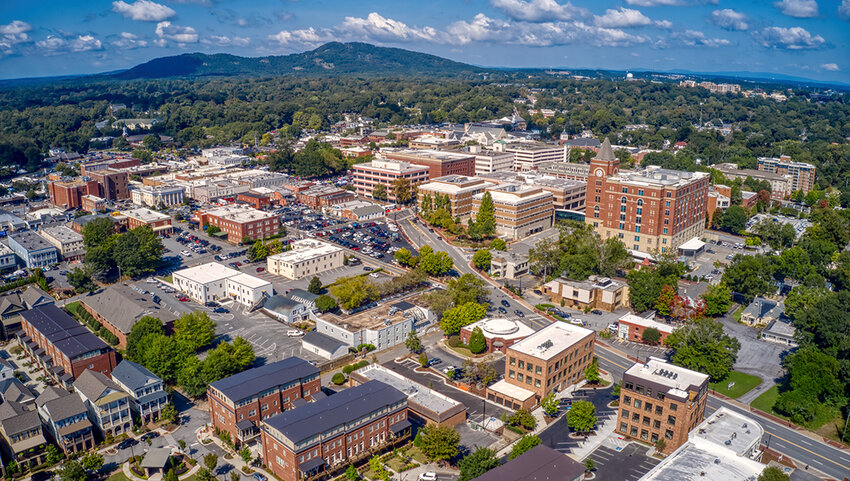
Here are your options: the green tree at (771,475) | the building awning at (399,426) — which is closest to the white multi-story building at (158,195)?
the building awning at (399,426)

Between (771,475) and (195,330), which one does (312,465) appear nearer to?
(195,330)

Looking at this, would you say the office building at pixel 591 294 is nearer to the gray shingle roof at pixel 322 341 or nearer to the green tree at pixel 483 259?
the green tree at pixel 483 259

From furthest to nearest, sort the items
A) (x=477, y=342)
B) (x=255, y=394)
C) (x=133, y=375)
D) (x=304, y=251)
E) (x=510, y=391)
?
(x=304, y=251) < (x=477, y=342) < (x=510, y=391) < (x=133, y=375) < (x=255, y=394)

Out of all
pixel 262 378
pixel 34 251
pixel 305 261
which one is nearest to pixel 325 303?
pixel 305 261

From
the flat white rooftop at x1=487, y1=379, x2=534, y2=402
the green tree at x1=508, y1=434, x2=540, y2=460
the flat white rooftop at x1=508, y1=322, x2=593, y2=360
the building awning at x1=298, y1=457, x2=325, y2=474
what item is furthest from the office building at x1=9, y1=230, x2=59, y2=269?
the green tree at x1=508, y1=434, x2=540, y2=460

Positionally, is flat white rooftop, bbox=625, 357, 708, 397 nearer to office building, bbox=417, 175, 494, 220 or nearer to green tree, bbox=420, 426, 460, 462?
green tree, bbox=420, 426, 460, 462

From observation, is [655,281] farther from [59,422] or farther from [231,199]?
[231,199]

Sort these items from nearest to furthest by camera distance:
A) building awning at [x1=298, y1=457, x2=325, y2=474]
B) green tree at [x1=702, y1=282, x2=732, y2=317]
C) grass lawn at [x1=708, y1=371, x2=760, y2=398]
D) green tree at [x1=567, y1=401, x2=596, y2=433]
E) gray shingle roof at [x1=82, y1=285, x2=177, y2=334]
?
building awning at [x1=298, y1=457, x2=325, y2=474] → green tree at [x1=567, y1=401, x2=596, y2=433] → grass lawn at [x1=708, y1=371, x2=760, y2=398] → gray shingle roof at [x1=82, y1=285, x2=177, y2=334] → green tree at [x1=702, y1=282, x2=732, y2=317]
